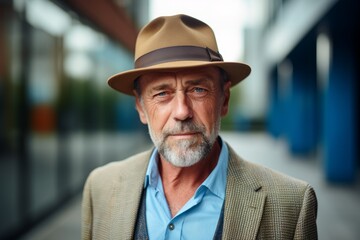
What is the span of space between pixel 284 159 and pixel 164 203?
1180 centimetres

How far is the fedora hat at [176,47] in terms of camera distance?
1.68 metres

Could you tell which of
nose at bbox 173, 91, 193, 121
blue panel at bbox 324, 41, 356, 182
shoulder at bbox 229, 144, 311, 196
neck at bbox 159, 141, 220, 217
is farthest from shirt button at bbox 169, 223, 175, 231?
blue panel at bbox 324, 41, 356, 182

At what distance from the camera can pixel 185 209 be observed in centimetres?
172

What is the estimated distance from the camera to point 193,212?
1.74 metres

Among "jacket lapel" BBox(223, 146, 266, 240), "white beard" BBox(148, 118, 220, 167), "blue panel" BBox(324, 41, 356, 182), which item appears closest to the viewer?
"jacket lapel" BBox(223, 146, 266, 240)

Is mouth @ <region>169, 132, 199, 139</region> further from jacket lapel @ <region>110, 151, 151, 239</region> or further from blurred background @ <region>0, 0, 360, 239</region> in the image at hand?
blurred background @ <region>0, 0, 360, 239</region>

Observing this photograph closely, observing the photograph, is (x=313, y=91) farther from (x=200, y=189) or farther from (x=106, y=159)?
(x=200, y=189)

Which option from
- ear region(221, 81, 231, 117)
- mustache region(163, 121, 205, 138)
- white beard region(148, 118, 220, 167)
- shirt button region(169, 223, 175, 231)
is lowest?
shirt button region(169, 223, 175, 231)

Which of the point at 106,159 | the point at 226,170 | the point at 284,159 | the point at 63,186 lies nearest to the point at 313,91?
the point at 284,159

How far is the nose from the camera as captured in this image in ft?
5.55

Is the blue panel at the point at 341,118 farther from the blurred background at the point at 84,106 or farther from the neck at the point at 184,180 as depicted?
the neck at the point at 184,180

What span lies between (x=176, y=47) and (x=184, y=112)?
29cm

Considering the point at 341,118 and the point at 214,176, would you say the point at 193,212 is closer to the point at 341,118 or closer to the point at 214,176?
the point at 214,176

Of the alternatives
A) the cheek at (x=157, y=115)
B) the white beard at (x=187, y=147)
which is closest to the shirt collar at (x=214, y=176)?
the white beard at (x=187, y=147)
